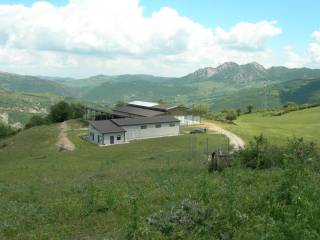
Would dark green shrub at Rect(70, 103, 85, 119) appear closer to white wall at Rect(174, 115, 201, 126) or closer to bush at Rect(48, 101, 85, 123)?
bush at Rect(48, 101, 85, 123)

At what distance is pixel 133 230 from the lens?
10406 millimetres

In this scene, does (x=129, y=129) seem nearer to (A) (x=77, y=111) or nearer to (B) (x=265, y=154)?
(A) (x=77, y=111)

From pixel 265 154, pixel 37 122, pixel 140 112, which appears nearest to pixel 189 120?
pixel 140 112

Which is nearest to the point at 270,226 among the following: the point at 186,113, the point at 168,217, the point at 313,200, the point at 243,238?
the point at 243,238

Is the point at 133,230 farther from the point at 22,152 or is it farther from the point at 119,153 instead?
the point at 22,152

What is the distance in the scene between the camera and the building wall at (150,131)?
251 ft

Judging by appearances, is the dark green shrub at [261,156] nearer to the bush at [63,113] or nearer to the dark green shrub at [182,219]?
the dark green shrub at [182,219]

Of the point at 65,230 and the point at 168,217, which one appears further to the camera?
the point at 65,230

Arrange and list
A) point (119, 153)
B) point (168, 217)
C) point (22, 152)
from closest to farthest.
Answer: point (168, 217) → point (119, 153) → point (22, 152)

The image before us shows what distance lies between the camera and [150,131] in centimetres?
7844

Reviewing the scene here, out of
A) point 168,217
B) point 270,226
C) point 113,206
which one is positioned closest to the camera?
point 270,226

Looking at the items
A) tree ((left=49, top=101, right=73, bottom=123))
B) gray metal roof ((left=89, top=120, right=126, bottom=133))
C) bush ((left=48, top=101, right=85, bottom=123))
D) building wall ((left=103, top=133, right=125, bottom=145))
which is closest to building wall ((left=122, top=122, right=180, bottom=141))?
building wall ((left=103, top=133, right=125, bottom=145))

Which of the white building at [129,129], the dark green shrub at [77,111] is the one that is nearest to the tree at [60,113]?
the dark green shrub at [77,111]

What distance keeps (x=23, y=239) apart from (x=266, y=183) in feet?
31.5
